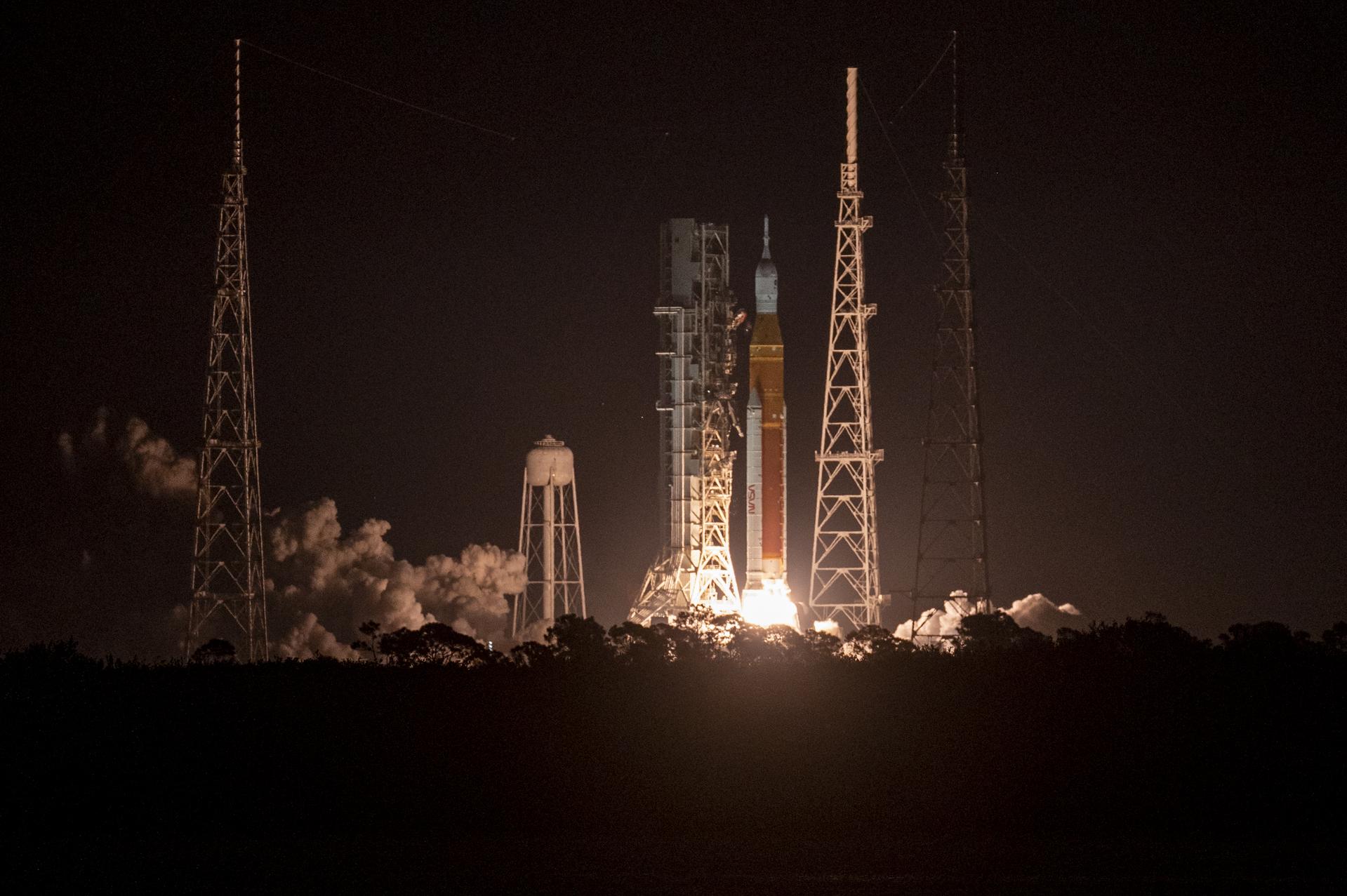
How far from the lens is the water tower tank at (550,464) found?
218 feet

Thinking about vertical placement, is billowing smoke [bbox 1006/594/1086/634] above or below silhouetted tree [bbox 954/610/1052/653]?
above

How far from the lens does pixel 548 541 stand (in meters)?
67.4

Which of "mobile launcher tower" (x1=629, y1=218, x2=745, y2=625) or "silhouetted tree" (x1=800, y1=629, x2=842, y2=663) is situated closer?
"silhouetted tree" (x1=800, y1=629, x2=842, y2=663)

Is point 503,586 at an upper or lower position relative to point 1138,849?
upper

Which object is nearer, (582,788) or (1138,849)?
(1138,849)

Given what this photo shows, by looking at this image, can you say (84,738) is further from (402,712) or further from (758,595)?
(758,595)

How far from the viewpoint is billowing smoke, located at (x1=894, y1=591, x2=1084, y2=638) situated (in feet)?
207

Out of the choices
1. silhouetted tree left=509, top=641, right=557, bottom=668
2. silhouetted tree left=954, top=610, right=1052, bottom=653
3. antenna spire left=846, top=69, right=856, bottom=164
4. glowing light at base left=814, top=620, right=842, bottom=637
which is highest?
antenna spire left=846, top=69, right=856, bottom=164

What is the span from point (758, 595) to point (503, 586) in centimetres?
975

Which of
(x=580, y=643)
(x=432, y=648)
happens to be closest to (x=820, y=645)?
(x=580, y=643)

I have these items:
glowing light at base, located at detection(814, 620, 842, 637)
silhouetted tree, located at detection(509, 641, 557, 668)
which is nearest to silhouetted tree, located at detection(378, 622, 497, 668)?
silhouetted tree, located at detection(509, 641, 557, 668)

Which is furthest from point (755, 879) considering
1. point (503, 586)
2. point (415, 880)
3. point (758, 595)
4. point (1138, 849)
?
point (503, 586)

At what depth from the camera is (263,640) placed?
175ft

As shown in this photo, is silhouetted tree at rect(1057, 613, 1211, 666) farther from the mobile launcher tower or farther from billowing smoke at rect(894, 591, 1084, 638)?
the mobile launcher tower
